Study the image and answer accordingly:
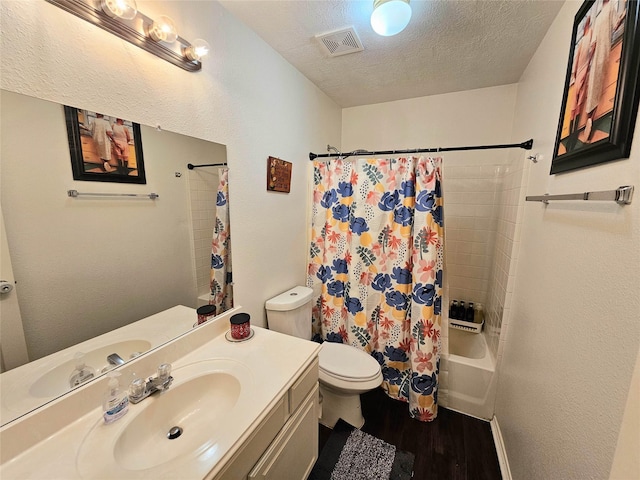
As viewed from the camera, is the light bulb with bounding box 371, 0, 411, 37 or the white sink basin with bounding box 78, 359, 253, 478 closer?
the white sink basin with bounding box 78, 359, 253, 478

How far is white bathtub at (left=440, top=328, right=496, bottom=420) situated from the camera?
1.68 m

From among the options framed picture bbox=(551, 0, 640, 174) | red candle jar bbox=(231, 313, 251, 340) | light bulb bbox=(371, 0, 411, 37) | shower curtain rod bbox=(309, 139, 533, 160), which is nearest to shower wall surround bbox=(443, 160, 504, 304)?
Result: shower curtain rod bbox=(309, 139, 533, 160)

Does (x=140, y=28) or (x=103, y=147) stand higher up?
(x=140, y=28)

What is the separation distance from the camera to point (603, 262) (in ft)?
2.32

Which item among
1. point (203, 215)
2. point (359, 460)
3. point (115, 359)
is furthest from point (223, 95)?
point (359, 460)

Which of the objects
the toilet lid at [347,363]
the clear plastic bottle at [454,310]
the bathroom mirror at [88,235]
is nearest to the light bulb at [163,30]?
the bathroom mirror at [88,235]

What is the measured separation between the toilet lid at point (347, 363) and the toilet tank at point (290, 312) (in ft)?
0.78

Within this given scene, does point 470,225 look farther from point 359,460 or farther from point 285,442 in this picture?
point 285,442

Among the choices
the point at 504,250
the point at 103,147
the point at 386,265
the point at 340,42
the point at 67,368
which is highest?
the point at 340,42

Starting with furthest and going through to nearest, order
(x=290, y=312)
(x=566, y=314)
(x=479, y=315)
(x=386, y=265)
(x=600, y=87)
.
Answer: (x=479, y=315) → (x=386, y=265) → (x=290, y=312) → (x=566, y=314) → (x=600, y=87)

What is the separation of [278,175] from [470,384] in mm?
1952

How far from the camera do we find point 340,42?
4.79ft

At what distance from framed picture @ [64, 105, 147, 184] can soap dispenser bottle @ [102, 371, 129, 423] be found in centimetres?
67

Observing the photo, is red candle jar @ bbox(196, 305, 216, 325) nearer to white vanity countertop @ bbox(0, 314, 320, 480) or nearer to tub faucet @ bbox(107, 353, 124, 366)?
white vanity countertop @ bbox(0, 314, 320, 480)
